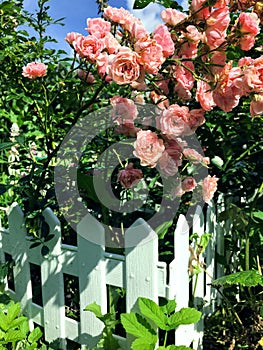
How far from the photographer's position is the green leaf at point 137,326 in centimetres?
123

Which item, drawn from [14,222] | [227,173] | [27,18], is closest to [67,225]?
[14,222]

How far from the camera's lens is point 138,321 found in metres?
1.28

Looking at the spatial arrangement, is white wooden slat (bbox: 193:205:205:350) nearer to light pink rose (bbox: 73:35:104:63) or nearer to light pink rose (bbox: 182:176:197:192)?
light pink rose (bbox: 182:176:197:192)

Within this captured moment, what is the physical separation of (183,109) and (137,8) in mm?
462

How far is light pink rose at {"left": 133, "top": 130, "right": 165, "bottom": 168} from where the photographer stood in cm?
111

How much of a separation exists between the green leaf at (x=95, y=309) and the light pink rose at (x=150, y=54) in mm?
887

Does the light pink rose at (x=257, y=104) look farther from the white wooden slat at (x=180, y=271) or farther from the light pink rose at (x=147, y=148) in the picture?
the white wooden slat at (x=180, y=271)

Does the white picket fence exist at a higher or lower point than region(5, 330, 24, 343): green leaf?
higher

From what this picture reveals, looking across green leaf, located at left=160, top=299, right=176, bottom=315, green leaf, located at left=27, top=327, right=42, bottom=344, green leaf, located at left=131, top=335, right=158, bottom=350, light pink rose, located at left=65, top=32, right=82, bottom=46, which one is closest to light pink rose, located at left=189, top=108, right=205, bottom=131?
light pink rose, located at left=65, top=32, right=82, bottom=46

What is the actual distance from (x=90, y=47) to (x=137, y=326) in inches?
35.4

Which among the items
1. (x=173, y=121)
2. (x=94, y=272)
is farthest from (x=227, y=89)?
(x=94, y=272)

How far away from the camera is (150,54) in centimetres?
102

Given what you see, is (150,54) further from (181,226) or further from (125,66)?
(181,226)

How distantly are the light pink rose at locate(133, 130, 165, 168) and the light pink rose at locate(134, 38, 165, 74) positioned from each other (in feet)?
0.63
